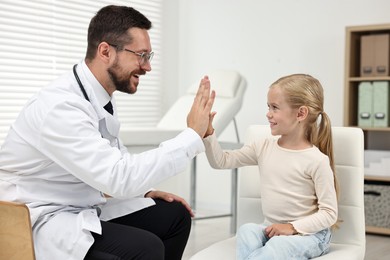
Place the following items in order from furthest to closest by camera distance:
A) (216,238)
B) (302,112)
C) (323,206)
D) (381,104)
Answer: (381,104), (216,238), (302,112), (323,206)

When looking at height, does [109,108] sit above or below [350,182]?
above

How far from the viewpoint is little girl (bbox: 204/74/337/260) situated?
1774 millimetres

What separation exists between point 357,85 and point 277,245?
2.41 metres

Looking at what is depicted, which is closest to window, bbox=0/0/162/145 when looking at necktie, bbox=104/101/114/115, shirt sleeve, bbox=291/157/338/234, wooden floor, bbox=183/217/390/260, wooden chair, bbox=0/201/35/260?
wooden floor, bbox=183/217/390/260

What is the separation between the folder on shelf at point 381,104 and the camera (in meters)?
3.67

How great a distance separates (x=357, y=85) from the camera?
389 cm

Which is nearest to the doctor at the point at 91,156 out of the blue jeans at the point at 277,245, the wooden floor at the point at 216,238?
the blue jeans at the point at 277,245

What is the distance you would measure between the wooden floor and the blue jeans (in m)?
1.30

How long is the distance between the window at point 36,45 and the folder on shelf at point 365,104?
1718 mm

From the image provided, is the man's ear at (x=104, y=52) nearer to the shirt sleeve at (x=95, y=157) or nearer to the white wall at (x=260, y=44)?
the shirt sleeve at (x=95, y=157)

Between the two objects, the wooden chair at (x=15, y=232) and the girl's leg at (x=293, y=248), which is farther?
the girl's leg at (x=293, y=248)

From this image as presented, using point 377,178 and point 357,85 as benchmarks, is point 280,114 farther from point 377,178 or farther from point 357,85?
point 357,85

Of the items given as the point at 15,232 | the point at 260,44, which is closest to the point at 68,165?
the point at 15,232

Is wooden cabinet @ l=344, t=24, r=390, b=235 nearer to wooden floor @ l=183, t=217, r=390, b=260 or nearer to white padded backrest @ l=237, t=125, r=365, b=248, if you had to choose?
wooden floor @ l=183, t=217, r=390, b=260
